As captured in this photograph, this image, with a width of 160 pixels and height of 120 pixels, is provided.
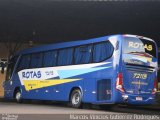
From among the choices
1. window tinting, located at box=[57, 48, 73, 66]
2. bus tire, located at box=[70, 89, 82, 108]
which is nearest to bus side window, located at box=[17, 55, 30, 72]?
window tinting, located at box=[57, 48, 73, 66]

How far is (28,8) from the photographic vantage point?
1029 inches

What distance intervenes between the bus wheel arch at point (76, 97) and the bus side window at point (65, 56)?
4.67 ft

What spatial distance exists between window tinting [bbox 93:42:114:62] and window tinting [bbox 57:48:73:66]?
1947 millimetres

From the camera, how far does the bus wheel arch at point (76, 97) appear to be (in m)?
21.2

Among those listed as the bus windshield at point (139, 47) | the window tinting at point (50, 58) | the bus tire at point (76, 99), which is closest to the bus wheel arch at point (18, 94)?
the window tinting at point (50, 58)

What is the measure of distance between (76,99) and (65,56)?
8.01ft

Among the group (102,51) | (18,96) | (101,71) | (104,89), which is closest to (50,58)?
(18,96)

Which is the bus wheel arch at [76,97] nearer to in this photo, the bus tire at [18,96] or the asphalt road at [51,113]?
the asphalt road at [51,113]

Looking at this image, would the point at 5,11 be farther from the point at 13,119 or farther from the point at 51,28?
the point at 13,119

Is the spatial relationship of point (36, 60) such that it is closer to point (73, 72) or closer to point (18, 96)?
point (18, 96)

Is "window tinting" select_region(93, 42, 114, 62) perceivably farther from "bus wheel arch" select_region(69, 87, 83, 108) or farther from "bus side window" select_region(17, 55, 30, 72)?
"bus side window" select_region(17, 55, 30, 72)

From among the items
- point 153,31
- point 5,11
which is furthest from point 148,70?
point 153,31

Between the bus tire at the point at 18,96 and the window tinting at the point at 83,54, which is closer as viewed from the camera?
the window tinting at the point at 83,54

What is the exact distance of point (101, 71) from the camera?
791 inches
